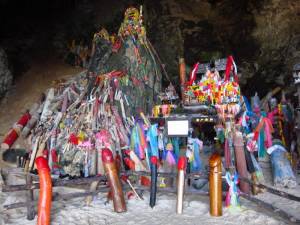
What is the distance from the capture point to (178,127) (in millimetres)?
6789

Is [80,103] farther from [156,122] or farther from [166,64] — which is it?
[166,64]

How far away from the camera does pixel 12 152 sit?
331 inches

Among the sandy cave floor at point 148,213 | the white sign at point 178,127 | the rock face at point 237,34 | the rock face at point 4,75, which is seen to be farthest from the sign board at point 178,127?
the rock face at point 4,75

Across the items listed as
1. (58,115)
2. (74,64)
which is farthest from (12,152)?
(74,64)

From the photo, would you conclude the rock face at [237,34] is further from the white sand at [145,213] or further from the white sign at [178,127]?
the white sand at [145,213]

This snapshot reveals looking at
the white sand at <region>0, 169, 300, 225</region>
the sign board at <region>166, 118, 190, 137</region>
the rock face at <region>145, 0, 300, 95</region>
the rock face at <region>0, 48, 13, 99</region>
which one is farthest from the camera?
the rock face at <region>145, 0, 300, 95</region>

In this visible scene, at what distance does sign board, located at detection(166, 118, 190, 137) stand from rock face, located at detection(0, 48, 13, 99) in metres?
6.87

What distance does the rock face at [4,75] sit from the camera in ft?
35.9

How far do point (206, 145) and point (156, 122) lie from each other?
351cm

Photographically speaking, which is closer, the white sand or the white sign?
the white sand

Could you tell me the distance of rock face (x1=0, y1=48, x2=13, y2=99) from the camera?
431 inches

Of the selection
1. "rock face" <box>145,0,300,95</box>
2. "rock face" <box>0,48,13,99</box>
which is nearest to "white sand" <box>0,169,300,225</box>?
"rock face" <box>0,48,13,99</box>

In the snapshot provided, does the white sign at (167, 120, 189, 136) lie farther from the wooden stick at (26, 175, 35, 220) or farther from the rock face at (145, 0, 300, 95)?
the rock face at (145, 0, 300, 95)

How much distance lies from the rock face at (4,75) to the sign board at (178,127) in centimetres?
687
